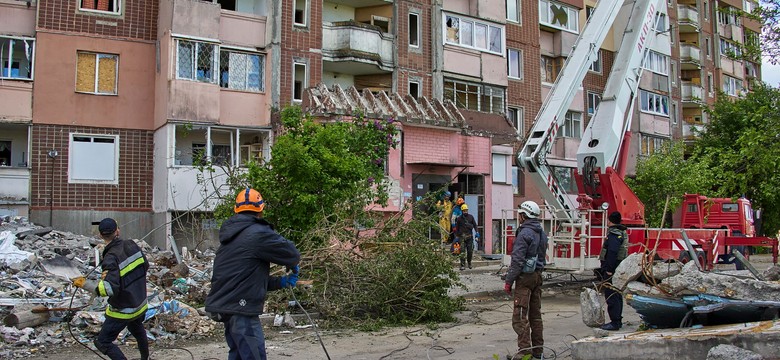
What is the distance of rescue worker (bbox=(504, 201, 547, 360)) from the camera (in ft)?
27.1

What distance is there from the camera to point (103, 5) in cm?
2275

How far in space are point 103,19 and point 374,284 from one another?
52.2 ft

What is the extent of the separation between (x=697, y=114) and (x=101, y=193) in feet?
121

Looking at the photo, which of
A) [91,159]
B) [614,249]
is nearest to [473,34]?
[91,159]

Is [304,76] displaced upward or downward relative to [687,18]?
downward

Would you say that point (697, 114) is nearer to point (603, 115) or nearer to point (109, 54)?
point (603, 115)

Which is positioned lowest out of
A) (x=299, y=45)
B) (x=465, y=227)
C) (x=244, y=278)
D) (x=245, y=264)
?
(x=244, y=278)

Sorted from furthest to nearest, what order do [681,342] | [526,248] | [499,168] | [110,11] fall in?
[499,168]
[110,11]
[526,248]
[681,342]

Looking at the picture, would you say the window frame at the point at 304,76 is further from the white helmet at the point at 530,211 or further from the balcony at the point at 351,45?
the white helmet at the point at 530,211

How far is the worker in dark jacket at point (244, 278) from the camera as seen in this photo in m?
5.61

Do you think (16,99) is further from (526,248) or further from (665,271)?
(665,271)

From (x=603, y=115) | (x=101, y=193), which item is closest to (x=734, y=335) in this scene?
(x=603, y=115)

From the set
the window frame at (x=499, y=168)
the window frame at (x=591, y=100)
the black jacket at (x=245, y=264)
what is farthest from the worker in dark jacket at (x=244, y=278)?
the window frame at (x=591, y=100)

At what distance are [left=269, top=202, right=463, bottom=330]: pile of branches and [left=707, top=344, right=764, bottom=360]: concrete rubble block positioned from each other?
5.01 m
